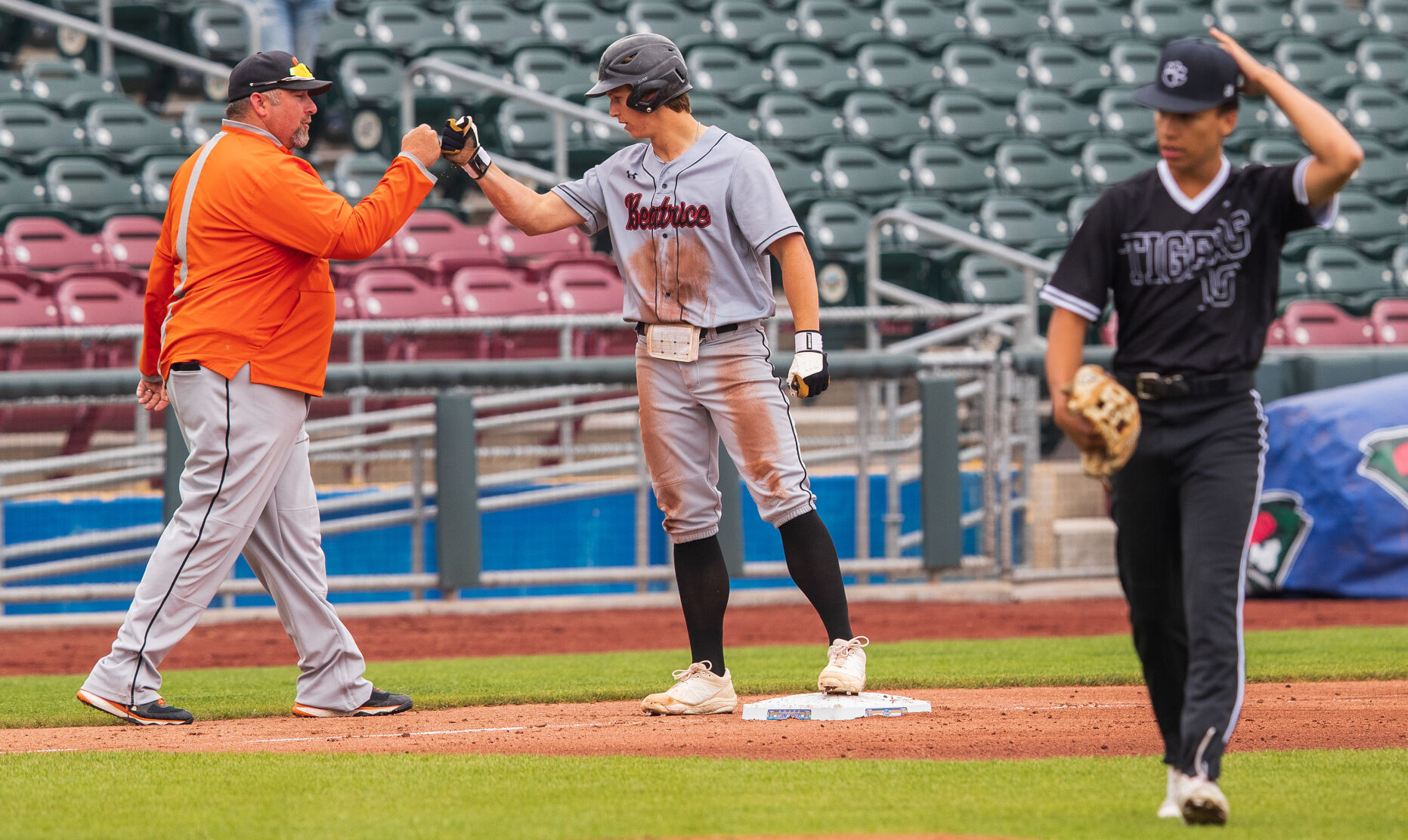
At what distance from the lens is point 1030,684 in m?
6.32

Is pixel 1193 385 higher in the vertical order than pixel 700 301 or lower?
lower

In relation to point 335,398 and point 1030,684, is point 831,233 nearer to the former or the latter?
point 335,398

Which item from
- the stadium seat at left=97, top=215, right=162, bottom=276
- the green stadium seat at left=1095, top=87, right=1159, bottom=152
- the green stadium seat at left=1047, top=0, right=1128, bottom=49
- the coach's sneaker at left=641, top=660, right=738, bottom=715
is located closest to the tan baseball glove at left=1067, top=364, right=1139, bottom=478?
the coach's sneaker at left=641, top=660, right=738, bottom=715

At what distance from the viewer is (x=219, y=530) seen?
17.1 feet

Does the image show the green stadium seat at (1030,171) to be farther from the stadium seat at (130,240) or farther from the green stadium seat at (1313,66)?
the stadium seat at (130,240)

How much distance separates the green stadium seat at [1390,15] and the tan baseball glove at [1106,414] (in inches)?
734

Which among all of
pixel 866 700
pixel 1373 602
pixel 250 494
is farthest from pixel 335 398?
pixel 1373 602

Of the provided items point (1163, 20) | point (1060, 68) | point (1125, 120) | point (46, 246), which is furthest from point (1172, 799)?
point (1163, 20)

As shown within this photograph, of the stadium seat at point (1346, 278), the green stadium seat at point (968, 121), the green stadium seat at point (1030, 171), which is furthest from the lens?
the green stadium seat at point (968, 121)

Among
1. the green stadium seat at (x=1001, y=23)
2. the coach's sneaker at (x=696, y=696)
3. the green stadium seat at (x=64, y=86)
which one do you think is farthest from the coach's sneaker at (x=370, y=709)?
the green stadium seat at (x=1001, y=23)

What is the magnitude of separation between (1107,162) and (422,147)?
483 inches

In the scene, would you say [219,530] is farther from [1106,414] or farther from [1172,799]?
[1172,799]

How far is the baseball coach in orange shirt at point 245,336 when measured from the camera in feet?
16.9

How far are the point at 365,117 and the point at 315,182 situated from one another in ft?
33.1
